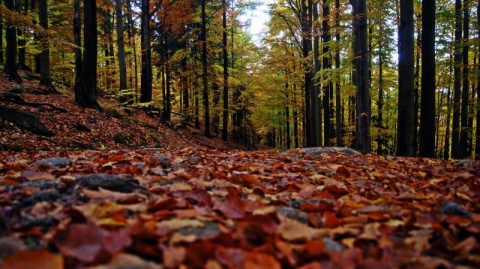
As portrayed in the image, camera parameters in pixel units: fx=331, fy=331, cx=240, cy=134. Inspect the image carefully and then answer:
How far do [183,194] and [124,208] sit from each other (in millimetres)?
453

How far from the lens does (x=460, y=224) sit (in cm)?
164

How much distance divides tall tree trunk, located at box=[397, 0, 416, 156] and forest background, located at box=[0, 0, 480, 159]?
21 mm

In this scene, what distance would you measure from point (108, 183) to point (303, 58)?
43.0ft

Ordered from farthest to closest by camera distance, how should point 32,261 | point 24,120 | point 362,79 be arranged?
point 362,79 < point 24,120 < point 32,261

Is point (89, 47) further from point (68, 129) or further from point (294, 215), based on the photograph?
point (294, 215)

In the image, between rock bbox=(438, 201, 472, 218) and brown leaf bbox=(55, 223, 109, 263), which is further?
rock bbox=(438, 201, 472, 218)

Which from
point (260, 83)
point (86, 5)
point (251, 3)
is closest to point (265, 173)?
point (86, 5)

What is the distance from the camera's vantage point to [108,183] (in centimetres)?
220

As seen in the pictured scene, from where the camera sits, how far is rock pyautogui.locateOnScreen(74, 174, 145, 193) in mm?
2156

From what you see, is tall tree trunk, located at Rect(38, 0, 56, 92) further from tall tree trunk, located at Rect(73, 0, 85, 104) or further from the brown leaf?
the brown leaf

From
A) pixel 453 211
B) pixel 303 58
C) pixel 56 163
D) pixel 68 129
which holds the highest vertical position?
pixel 303 58

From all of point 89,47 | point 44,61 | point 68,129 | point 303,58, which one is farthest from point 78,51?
point 303,58

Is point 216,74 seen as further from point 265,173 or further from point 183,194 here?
point 183,194

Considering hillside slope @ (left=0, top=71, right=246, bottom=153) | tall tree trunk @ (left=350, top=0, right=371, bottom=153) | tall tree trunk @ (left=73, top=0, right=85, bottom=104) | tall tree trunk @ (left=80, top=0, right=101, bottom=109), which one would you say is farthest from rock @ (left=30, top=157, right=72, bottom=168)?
tall tree trunk @ (left=350, top=0, right=371, bottom=153)
